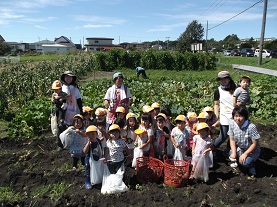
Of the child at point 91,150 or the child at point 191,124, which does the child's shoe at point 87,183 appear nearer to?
the child at point 91,150

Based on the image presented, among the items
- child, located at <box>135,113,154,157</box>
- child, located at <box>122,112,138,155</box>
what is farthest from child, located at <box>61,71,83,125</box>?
child, located at <box>135,113,154,157</box>

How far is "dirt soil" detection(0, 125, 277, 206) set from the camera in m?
4.01

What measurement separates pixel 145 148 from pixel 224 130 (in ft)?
5.27

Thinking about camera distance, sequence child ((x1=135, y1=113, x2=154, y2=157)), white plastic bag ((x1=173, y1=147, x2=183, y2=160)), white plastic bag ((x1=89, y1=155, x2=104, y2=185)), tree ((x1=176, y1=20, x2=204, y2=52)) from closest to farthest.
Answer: white plastic bag ((x1=89, y1=155, x2=104, y2=185)), child ((x1=135, y1=113, x2=154, y2=157)), white plastic bag ((x1=173, y1=147, x2=183, y2=160)), tree ((x1=176, y1=20, x2=204, y2=52))

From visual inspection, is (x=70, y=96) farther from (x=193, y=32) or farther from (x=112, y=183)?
(x=193, y=32)

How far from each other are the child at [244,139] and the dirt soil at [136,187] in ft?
0.91

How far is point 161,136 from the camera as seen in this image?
5.02 m

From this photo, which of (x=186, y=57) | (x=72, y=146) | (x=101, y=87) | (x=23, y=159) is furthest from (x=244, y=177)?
(x=186, y=57)

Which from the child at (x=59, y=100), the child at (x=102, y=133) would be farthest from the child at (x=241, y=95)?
the child at (x=59, y=100)

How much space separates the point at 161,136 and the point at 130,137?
545mm

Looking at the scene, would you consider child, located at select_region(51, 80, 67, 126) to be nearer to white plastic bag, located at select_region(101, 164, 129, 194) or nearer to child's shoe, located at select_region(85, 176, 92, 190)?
child's shoe, located at select_region(85, 176, 92, 190)

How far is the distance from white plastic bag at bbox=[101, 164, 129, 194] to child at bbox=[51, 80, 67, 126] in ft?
5.40

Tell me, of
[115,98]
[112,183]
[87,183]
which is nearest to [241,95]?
[115,98]

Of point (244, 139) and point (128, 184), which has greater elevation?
point (244, 139)
